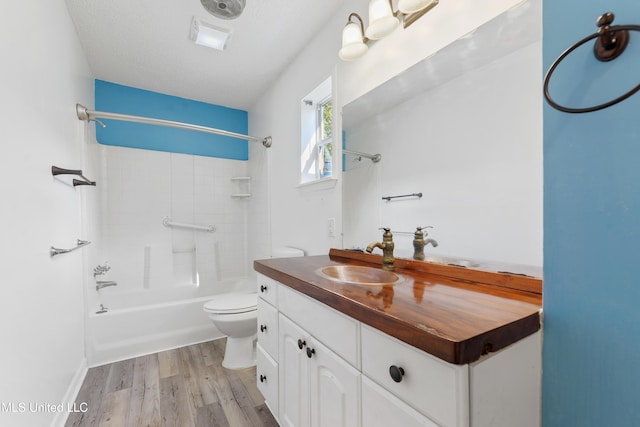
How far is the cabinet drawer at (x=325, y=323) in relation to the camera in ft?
2.44

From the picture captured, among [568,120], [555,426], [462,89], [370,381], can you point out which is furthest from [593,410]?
[462,89]

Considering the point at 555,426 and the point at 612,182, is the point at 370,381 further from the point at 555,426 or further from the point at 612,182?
the point at 612,182

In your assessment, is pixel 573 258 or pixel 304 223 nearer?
pixel 573 258

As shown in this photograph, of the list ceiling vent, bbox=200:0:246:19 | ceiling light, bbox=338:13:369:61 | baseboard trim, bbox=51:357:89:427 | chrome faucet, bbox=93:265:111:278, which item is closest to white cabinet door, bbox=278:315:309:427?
baseboard trim, bbox=51:357:89:427

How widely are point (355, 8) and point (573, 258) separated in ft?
5.22

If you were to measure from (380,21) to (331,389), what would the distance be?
4.80ft

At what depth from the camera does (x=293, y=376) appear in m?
1.08

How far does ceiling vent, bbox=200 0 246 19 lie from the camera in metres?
1.57

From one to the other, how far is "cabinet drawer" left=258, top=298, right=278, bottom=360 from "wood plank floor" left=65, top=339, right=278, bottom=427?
0.46m

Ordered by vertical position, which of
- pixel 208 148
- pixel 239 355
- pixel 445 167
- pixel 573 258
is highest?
pixel 208 148

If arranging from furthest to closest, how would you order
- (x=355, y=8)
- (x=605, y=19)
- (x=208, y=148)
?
(x=208, y=148) → (x=355, y=8) → (x=605, y=19)

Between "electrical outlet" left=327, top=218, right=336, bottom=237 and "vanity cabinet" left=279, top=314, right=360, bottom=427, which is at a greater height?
"electrical outlet" left=327, top=218, right=336, bottom=237

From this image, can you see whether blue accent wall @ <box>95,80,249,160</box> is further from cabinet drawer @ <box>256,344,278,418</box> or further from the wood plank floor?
cabinet drawer @ <box>256,344,278,418</box>

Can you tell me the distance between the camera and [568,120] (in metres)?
0.59
